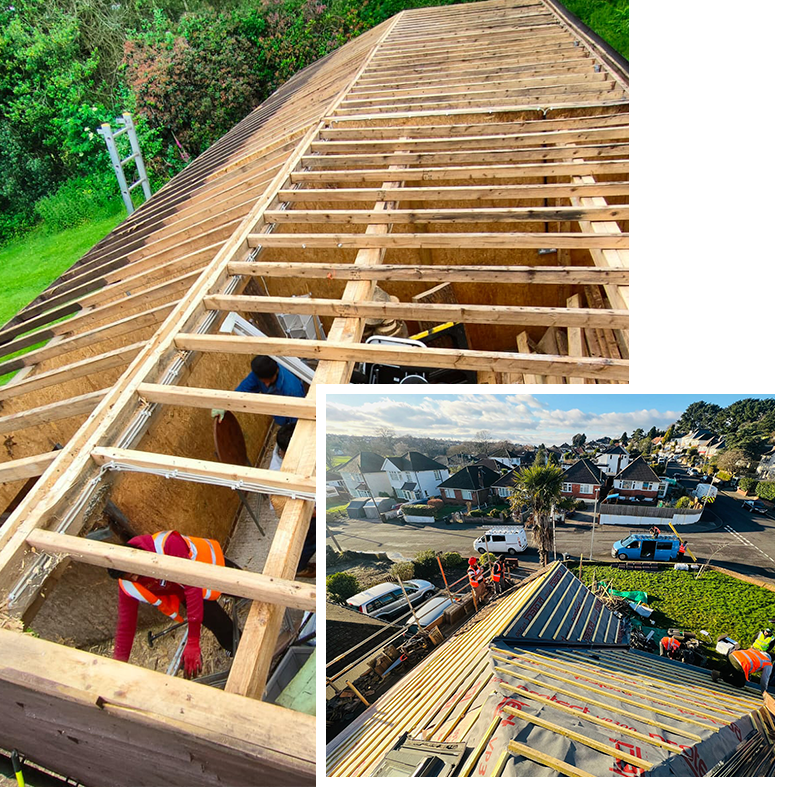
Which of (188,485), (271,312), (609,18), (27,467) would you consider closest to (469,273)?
(271,312)

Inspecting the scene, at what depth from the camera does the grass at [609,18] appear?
29.9 ft

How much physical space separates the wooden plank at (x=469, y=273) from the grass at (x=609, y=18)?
943 centimetres

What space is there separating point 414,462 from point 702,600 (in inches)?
40.5

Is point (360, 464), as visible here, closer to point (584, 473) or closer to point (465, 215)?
point (584, 473)

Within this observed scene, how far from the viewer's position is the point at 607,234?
2.76 m

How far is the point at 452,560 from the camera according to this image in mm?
1533

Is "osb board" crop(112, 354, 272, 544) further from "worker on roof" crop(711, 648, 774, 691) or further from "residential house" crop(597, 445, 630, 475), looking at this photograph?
"worker on roof" crop(711, 648, 774, 691)

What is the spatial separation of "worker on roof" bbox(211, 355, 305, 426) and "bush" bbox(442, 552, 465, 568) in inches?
74.7

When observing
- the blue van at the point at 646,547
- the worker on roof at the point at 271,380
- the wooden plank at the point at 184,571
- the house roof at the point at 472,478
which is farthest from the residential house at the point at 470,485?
the worker on roof at the point at 271,380

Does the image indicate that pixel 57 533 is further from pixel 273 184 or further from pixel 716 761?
pixel 273 184

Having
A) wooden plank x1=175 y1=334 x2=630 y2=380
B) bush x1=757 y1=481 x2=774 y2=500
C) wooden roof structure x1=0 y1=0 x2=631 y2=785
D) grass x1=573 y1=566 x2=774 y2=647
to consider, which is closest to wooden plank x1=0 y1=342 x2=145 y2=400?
wooden roof structure x1=0 y1=0 x2=631 y2=785

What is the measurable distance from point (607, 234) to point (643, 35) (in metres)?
1.24

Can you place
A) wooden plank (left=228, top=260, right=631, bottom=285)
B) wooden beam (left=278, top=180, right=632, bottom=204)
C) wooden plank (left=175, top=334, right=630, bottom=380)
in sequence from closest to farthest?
wooden plank (left=175, top=334, right=630, bottom=380)
wooden plank (left=228, top=260, right=631, bottom=285)
wooden beam (left=278, top=180, right=632, bottom=204)

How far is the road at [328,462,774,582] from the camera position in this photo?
4.66 feet
